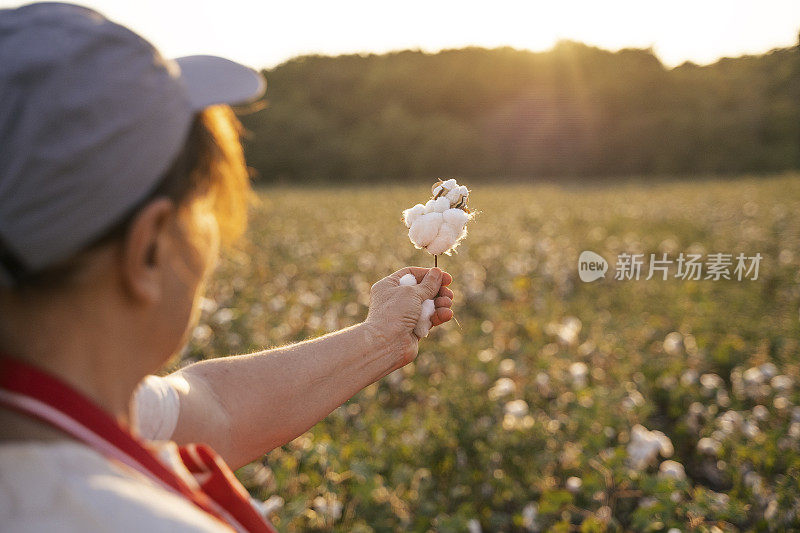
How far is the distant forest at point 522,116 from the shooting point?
119 ft

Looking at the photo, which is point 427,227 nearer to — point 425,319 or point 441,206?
point 441,206

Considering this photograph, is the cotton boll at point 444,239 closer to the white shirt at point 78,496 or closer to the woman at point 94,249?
the woman at point 94,249

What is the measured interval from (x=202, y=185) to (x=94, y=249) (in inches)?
6.2

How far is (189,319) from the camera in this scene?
852mm

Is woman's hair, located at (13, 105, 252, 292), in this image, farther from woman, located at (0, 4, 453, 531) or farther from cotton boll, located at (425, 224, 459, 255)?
cotton boll, located at (425, 224, 459, 255)

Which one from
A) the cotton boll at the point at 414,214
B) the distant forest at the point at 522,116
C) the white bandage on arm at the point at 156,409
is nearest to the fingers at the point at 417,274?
the cotton boll at the point at 414,214

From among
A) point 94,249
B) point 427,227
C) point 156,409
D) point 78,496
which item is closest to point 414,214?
point 427,227

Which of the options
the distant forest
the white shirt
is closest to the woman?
the white shirt

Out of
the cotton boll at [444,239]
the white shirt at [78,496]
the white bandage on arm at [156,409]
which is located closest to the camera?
the white shirt at [78,496]

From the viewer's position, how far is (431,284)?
1614 millimetres

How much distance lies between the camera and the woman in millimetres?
662

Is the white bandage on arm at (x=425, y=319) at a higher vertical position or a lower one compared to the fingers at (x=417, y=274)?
lower

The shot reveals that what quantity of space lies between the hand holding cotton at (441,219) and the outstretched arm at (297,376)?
0.32ft

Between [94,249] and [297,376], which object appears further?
[297,376]
